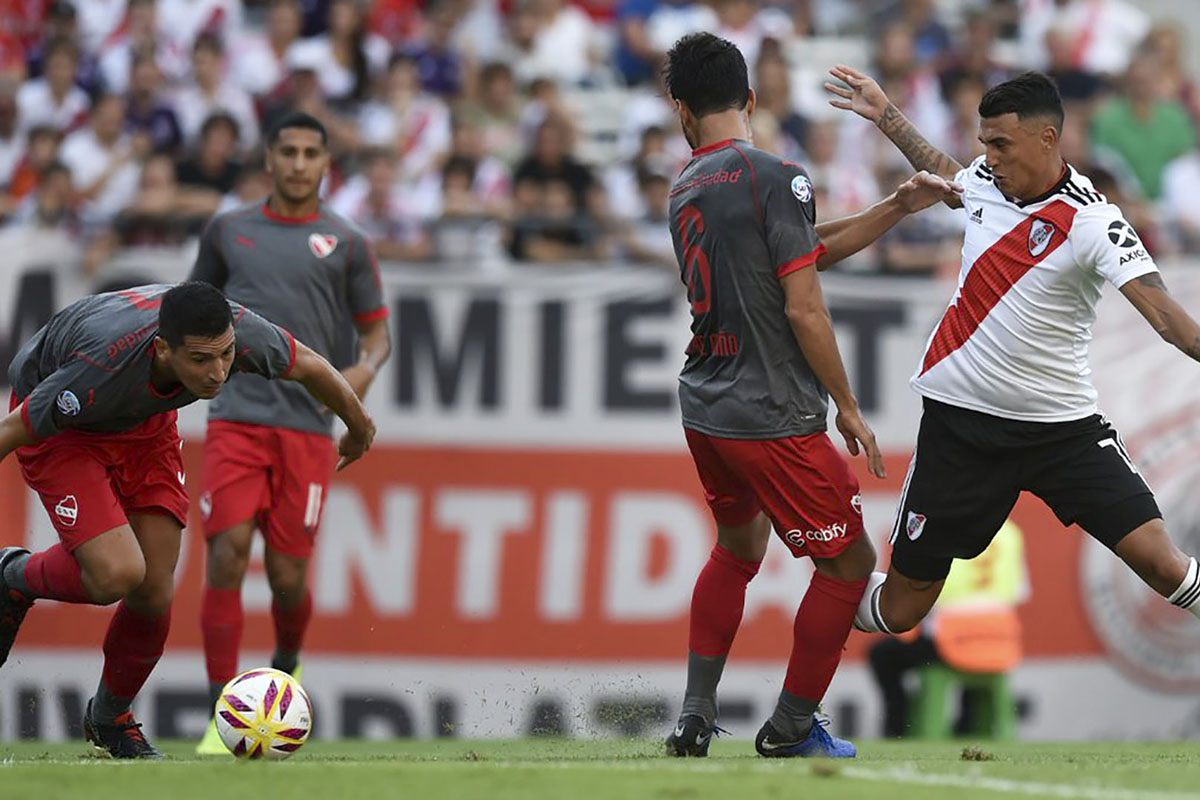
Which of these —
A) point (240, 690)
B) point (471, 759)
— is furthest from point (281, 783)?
point (471, 759)

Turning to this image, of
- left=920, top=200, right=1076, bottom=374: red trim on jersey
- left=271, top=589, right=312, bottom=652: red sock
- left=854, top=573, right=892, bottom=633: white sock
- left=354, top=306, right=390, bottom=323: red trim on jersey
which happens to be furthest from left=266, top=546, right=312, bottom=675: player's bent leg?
left=920, top=200, right=1076, bottom=374: red trim on jersey

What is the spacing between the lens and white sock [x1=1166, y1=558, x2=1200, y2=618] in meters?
7.48

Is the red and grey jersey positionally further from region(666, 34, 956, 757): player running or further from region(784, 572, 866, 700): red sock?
region(784, 572, 866, 700): red sock

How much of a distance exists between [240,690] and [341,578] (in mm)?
4533

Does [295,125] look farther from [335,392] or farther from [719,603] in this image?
[719,603]

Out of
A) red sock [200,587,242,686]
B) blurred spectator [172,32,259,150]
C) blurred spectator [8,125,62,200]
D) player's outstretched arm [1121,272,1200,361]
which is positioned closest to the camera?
player's outstretched arm [1121,272,1200,361]

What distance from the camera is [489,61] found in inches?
600

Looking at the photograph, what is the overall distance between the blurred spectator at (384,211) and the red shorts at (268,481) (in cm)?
266

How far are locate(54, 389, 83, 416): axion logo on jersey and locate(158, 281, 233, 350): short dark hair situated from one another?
0.54m

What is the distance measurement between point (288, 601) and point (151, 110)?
565cm

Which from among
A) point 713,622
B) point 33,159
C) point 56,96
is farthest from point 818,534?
point 56,96

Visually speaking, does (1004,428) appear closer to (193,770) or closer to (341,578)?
(193,770)

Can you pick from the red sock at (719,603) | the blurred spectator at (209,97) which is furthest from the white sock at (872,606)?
the blurred spectator at (209,97)

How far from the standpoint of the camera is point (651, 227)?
1295cm
